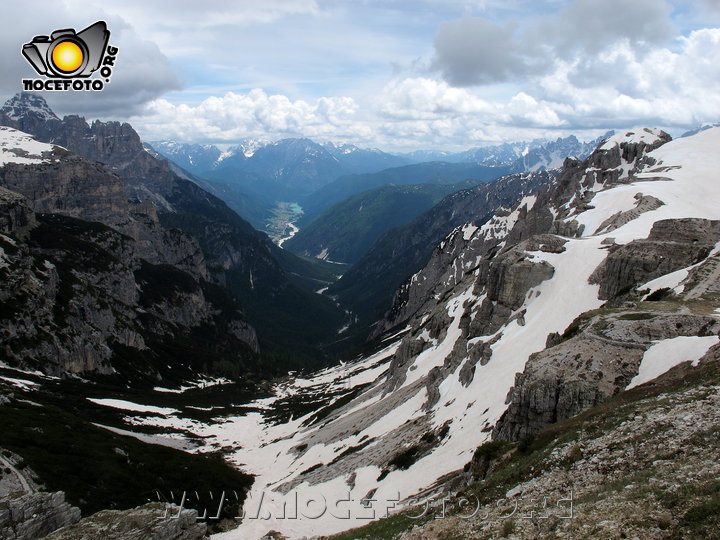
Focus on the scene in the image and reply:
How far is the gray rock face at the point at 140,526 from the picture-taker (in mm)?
28703

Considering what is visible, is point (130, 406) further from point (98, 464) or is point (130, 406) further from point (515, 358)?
point (515, 358)

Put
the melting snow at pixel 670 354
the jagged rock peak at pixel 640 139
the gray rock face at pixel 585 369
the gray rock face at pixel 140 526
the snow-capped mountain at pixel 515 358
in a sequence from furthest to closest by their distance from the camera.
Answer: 1. the jagged rock peak at pixel 640 139
2. the snow-capped mountain at pixel 515 358
3. the gray rock face at pixel 585 369
4. the melting snow at pixel 670 354
5. the gray rock face at pixel 140 526

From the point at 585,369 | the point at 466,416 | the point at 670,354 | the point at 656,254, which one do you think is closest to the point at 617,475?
the point at 585,369

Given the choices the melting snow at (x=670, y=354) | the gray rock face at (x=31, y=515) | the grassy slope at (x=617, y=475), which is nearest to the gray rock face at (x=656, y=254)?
the melting snow at (x=670, y=354)

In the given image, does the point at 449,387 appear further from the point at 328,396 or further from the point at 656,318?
the point at 328,396

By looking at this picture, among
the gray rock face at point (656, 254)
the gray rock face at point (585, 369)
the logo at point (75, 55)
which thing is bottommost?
the gray rock face at point (585, 369)

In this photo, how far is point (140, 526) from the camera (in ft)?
97.8

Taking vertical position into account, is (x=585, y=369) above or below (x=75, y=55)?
below

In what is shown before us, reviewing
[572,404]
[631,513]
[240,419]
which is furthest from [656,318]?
[240,419]

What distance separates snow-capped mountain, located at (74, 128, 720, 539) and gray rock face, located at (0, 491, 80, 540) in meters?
21.7

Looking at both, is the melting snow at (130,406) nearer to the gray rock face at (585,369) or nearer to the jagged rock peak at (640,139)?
the gray rock face at (585,369)

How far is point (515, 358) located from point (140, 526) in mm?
48323

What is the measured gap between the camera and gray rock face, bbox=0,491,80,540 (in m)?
33.3

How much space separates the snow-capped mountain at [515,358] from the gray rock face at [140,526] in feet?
63.6
